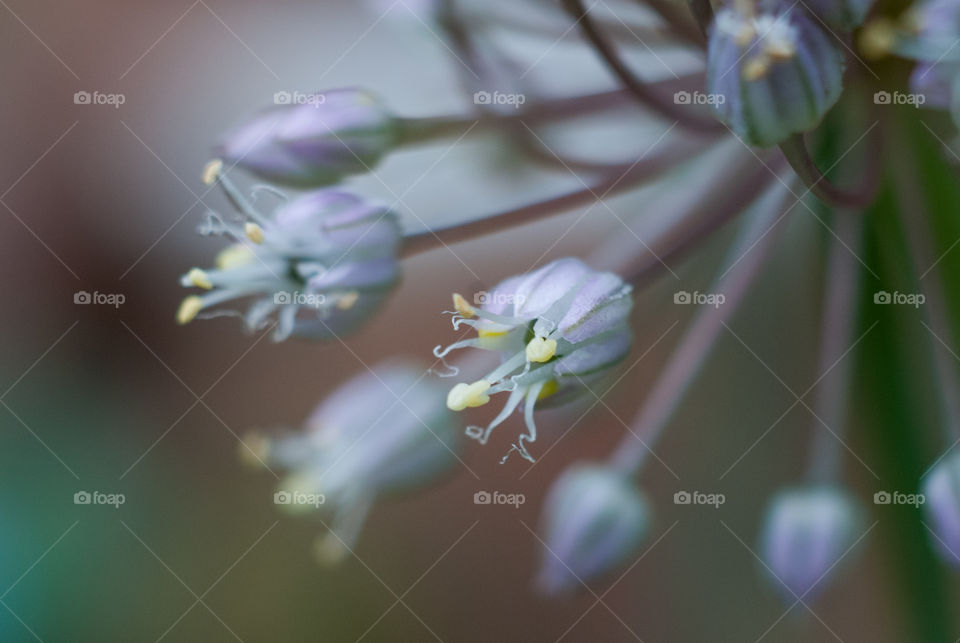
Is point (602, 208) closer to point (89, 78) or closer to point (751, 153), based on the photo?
point (751, 153)

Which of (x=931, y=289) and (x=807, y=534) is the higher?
(x=931, y=289)

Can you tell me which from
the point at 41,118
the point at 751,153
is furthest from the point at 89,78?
the point at 751,153

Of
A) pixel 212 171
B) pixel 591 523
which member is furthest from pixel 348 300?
pixel 591 523

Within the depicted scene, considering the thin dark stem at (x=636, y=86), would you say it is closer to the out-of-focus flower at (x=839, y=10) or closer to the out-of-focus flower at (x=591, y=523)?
the out-of-focus flower at (x=839, y=10)

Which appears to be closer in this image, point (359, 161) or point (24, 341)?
point (359, 161)

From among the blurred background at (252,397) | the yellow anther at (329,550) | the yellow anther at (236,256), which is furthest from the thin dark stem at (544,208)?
the yellow anther at (329,550)

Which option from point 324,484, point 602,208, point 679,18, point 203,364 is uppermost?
point 679,18

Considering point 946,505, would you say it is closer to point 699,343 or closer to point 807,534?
point 807,534

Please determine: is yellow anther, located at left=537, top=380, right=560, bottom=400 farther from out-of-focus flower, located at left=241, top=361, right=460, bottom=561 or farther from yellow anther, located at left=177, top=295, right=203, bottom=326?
yellow anther, located at left=177, top=295, right=203, bottom=326
